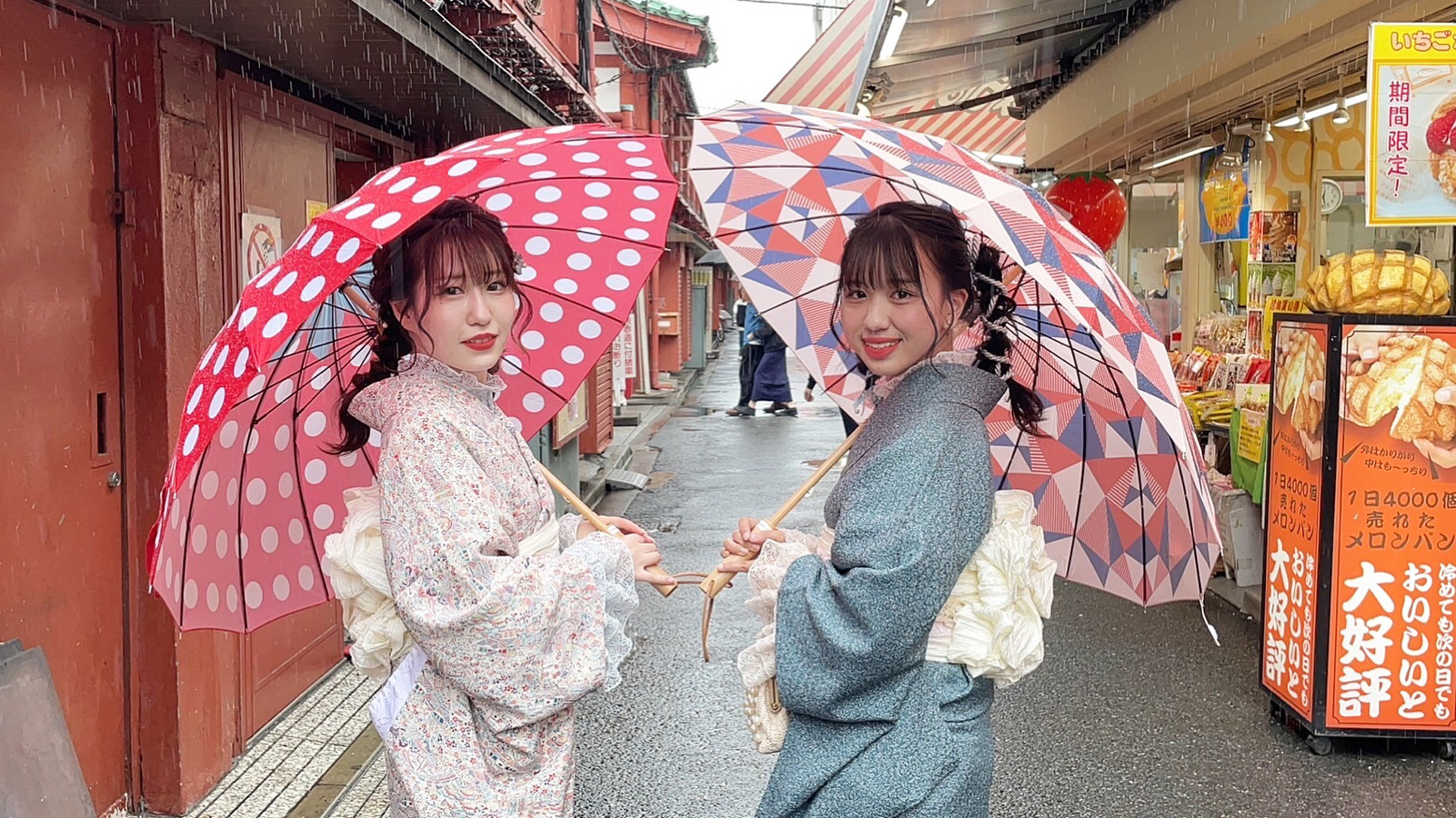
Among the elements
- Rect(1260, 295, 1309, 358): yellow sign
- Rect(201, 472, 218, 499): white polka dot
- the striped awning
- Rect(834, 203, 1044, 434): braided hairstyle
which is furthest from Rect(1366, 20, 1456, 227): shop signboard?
the striped awning

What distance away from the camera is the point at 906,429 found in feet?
7.65

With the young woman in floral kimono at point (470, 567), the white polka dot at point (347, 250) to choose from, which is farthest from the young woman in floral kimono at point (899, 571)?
the white polka dot at point (347, 250)

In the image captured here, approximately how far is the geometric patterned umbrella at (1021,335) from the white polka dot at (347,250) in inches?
32.0

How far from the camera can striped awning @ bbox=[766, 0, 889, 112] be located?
895 cm

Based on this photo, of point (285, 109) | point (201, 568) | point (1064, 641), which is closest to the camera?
point (201, 568)

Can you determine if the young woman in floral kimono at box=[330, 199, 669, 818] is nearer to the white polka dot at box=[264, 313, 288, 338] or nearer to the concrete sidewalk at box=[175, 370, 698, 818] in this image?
the white polka dot at box=[264, 313, 288, 338]


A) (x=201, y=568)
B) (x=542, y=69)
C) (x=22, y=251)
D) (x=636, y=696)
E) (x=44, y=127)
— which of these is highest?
(x=542, y=69)

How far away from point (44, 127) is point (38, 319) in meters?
0.57

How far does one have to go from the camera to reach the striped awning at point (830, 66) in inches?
352

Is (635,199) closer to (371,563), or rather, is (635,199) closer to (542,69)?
(371,563)

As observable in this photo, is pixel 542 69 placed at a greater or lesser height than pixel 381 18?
greater

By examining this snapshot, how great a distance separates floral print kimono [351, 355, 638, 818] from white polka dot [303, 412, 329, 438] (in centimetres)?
50

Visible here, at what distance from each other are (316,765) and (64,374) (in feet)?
6.18

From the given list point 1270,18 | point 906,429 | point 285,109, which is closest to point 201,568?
point 906,429
